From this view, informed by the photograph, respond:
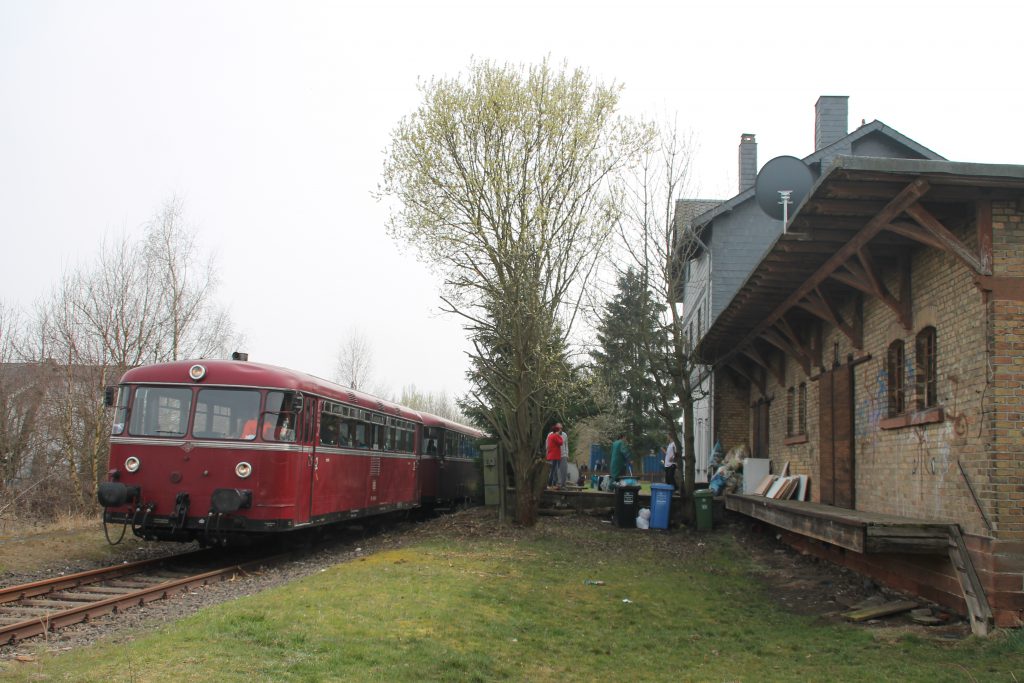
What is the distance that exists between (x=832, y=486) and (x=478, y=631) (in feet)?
25.0

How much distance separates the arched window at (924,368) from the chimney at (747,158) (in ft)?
64.6

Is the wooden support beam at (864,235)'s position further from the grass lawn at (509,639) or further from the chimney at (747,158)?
the chimney at (747,158)

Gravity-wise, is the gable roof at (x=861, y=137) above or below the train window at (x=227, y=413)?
above

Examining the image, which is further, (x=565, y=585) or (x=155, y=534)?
(x=155, y=534)

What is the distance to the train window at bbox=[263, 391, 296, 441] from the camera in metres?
12.4

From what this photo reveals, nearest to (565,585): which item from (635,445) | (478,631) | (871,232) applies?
(478,631)

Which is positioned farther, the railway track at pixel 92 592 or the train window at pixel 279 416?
the train window at pixel 279 416

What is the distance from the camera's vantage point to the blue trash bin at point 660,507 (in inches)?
729

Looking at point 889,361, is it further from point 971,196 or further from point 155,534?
point 155,534

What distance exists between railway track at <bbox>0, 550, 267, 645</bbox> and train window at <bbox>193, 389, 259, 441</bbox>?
1.85m

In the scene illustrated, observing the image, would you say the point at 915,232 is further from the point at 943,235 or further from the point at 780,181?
the point at 780,181

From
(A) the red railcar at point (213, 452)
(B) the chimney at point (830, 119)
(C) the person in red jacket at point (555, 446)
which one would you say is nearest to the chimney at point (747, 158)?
(B) the chimney at point (830, 119)

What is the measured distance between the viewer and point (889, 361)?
453 inches

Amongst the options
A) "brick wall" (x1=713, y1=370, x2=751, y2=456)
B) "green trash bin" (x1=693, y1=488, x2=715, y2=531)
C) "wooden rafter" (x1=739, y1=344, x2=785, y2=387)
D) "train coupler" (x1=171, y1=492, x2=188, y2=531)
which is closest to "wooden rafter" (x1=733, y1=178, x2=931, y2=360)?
"wooden rafter" (x1=739, y1=344, x2=785, y2=387)
